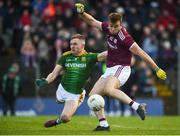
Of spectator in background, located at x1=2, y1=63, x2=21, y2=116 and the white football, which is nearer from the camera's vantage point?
the white football

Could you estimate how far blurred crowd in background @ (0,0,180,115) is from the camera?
Answer: 26.1 m

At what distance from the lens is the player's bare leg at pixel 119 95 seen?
14789 millimetres

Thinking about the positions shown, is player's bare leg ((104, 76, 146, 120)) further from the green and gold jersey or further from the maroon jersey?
A: the green and gold jersey

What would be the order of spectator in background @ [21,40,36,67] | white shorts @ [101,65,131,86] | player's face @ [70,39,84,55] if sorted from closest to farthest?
white shorts @ [101,65,131,86]
player's face @ [70,39,84,55]
spectator in background @ [21,40,36,67]

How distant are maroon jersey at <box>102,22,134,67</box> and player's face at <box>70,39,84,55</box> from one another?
0.72 meters

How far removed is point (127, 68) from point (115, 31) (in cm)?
85

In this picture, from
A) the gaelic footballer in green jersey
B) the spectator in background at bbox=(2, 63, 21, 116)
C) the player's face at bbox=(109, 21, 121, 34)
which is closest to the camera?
the player's face at bbox=(109, 21, 121, 34)

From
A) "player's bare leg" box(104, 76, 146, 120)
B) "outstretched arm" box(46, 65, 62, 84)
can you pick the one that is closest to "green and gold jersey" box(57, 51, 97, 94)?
"outstretched arm" box(46, 65, 62, 84)

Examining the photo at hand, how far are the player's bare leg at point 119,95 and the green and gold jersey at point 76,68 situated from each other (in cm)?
103

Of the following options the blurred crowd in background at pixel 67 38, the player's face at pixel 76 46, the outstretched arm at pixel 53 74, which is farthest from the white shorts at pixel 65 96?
the blurred crowd in background at pixel 67 38

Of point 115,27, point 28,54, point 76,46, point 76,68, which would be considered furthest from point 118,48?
point 28,54

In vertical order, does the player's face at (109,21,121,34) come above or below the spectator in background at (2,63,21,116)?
above

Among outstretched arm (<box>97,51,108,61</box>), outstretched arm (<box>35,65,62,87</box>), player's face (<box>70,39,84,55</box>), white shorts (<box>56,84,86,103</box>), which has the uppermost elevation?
player's face (<box>70,39,84,55</box>)

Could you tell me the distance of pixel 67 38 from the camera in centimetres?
2700
